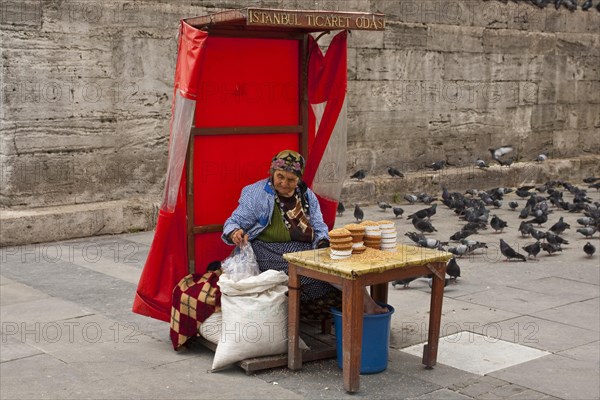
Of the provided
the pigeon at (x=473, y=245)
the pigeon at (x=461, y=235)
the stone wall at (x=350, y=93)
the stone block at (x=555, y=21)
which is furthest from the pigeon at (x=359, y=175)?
the stone block at (x=555, y=21)

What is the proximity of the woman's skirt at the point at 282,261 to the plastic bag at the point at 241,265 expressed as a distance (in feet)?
0.34

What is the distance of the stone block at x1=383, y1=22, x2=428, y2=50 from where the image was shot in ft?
44.4

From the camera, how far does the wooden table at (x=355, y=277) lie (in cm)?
522

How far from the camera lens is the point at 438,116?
47.3 ft

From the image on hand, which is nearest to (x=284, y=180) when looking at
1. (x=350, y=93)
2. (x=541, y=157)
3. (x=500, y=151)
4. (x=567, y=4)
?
(x=350, y=93)

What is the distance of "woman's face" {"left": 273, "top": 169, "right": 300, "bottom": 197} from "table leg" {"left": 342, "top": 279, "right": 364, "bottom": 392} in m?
1.06

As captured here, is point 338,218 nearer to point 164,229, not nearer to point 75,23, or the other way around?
point 75,23

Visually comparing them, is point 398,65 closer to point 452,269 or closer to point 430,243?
point 430,243

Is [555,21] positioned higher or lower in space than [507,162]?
higher

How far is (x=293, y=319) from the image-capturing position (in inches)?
220

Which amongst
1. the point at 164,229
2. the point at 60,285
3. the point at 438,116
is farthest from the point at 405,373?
the point at 438,116

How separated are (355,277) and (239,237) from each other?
1078 millimetres

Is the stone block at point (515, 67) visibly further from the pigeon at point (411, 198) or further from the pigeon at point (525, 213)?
the pigeon at point (525, 213)

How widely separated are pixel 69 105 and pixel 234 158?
411 cm
